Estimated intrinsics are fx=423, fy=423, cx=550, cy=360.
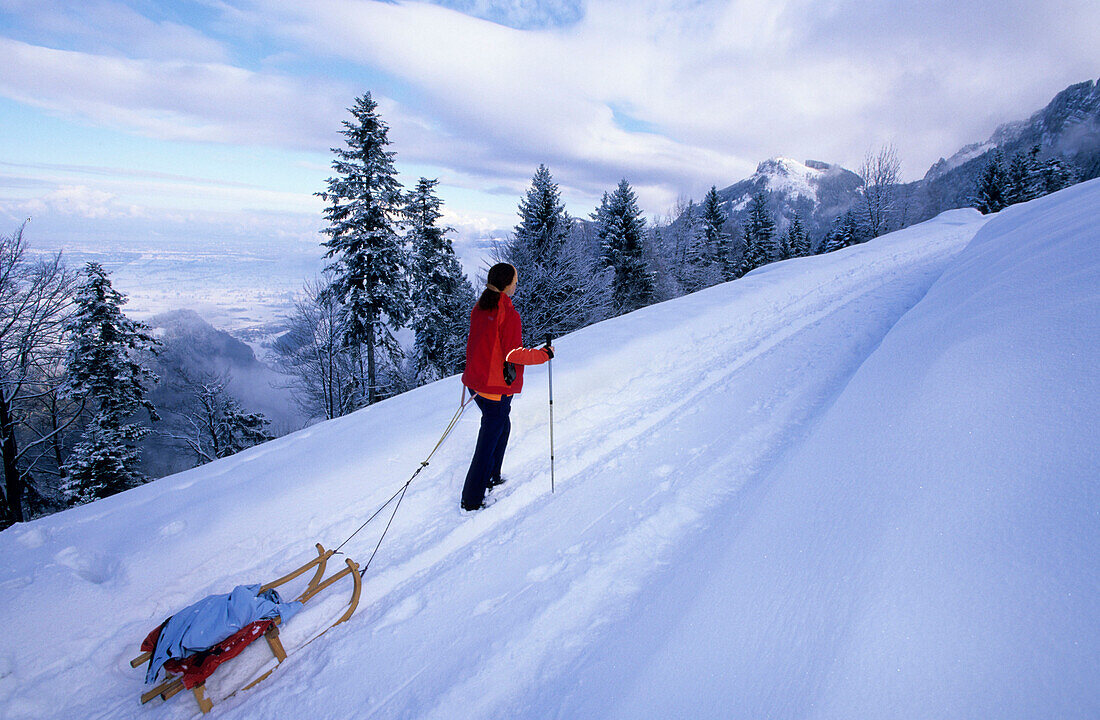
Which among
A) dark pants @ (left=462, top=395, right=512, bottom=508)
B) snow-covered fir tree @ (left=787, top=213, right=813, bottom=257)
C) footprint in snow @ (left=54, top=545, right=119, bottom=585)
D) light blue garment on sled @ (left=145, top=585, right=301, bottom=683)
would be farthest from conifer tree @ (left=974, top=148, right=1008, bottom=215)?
footprint in snow @ (left=54, top=545, right=119, bottom=585)

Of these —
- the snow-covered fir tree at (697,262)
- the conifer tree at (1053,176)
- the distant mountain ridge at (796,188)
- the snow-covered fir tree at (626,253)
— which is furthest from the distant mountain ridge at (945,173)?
the snow-covered fir tree at (626,253)

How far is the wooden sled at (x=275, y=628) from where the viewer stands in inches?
88.3

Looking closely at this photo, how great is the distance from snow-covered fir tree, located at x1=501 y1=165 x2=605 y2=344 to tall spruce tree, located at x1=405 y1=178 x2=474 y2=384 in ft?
10.6

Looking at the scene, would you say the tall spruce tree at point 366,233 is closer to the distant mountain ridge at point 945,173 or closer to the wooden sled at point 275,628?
the wooden sled at point 275,628

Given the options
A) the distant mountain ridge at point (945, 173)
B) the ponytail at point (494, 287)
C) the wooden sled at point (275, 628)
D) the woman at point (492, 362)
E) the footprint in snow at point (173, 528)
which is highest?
the distant mountain ridge at point (945, 173)

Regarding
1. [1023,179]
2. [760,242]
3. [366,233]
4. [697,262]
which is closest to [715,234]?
[697,262]

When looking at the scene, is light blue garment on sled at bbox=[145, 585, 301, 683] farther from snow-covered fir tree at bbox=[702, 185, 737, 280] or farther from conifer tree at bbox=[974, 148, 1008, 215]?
conifer tree at bbox=[974, 148, 1008, 215]

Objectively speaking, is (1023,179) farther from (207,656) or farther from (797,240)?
(207,656)

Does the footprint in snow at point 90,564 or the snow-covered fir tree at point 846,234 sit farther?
the snow-covered fir tree at point 846,234

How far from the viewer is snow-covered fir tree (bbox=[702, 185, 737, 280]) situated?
3919 centimetres

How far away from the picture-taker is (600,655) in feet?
7.20

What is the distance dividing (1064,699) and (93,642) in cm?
459

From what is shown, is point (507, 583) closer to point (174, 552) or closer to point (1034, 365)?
point (174, 552)

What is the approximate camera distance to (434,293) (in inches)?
850
